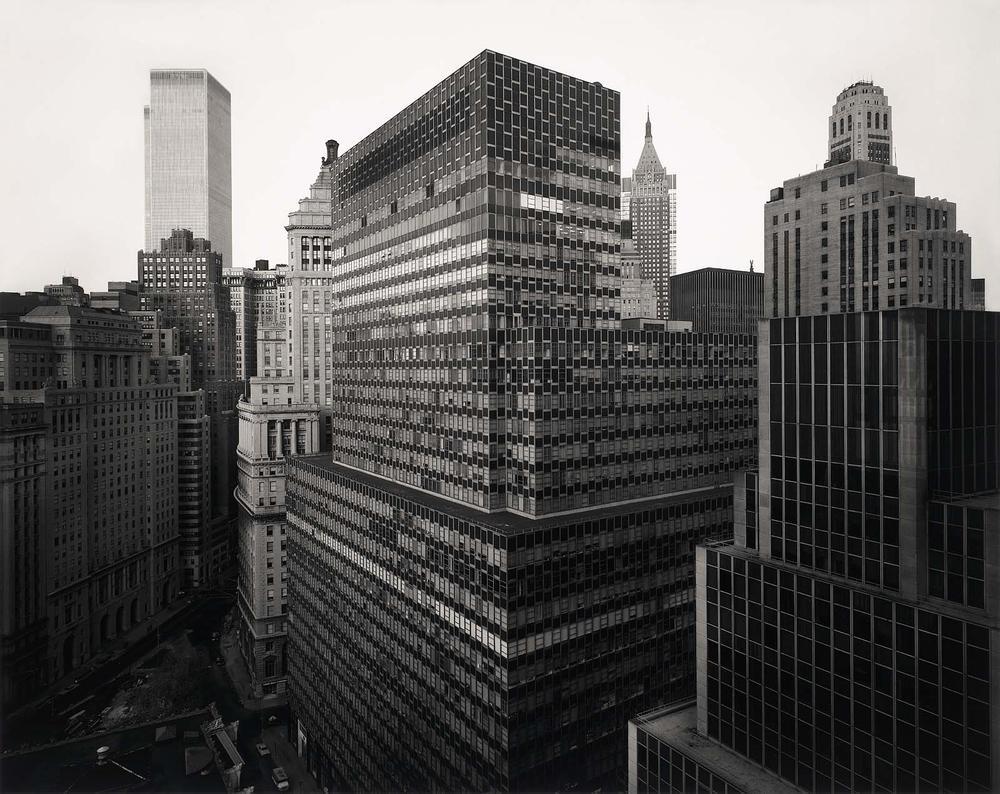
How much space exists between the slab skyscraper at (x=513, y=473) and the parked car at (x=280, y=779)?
150 inches

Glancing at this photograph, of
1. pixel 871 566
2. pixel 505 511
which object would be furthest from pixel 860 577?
pixel 505 511

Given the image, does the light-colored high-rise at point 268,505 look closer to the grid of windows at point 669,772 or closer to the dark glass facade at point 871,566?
the grid of windows at point 669,772

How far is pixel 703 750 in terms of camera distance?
146ft

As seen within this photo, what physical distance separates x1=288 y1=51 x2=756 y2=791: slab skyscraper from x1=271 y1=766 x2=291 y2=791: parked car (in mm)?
3821

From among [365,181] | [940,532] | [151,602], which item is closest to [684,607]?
[940,532]

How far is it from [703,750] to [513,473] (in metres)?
29.6

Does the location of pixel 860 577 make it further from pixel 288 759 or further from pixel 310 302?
pixel 310 302

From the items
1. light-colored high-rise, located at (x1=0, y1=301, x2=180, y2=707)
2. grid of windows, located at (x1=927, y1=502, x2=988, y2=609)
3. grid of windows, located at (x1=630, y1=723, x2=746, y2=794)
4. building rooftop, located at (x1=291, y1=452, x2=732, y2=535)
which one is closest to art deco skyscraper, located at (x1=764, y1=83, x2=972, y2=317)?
building rooftop, located at (x1=291, y1=452, x2=732, y2=535)

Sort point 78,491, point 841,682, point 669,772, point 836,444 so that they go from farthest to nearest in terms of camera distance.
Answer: point 78,491
point 669,772
point 836,444
point 841,682

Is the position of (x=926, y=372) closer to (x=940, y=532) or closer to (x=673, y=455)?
(x=940, y=532)

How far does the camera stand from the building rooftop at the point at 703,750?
40438mm

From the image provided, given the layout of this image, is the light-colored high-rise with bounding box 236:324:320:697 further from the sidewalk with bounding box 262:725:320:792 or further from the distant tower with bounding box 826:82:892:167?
the distant tower with bounding box 826:82:892:167

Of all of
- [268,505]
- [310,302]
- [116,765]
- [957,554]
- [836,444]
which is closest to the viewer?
[957,554]

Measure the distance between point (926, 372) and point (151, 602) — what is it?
451 ft
